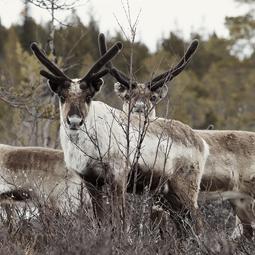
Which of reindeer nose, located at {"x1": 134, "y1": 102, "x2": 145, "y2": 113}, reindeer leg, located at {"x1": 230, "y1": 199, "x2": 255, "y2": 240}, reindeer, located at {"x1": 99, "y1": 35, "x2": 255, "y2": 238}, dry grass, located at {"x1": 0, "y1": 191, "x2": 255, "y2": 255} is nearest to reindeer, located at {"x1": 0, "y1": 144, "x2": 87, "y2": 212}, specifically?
reindeer nose, located at {"x1": 134, "y1": 102, "x2": 145, "y2": 113}

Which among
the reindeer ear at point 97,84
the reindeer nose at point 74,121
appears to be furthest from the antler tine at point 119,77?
the reindeer nose at point 74,121

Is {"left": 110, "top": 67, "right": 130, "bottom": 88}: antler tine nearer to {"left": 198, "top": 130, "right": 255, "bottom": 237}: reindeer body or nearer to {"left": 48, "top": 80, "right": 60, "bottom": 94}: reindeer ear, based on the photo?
{"left": 198, "top": 130, "right": 255, "bottom": 237}: reindeer body

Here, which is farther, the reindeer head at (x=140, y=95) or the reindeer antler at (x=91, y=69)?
the reindeer head at (x=140, y=95)

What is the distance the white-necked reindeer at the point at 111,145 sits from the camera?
7.80m

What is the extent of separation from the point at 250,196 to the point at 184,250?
3.29 meters

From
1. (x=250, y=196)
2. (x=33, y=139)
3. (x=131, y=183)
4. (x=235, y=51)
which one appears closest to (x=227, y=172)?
(x=250, y=196)

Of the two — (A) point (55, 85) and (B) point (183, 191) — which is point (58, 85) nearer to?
(A) point (55, 85)

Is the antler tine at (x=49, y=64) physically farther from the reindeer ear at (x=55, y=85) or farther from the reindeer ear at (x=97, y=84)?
the reindeer ear at (x=97, y=84)

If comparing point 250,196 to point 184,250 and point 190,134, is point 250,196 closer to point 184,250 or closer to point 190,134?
point 190,134

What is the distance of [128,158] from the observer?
7098 millimetres

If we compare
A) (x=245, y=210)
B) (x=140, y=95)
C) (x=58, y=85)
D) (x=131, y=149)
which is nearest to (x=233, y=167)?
(x=245, y=210)

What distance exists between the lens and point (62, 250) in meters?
5.57

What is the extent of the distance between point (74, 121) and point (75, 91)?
50 cm

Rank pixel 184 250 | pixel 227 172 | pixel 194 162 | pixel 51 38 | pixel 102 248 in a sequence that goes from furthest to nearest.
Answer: pixel 51 38 < pixel 227 172 < pixel 194 162 < pixel 184 250 < pixel 102 248
